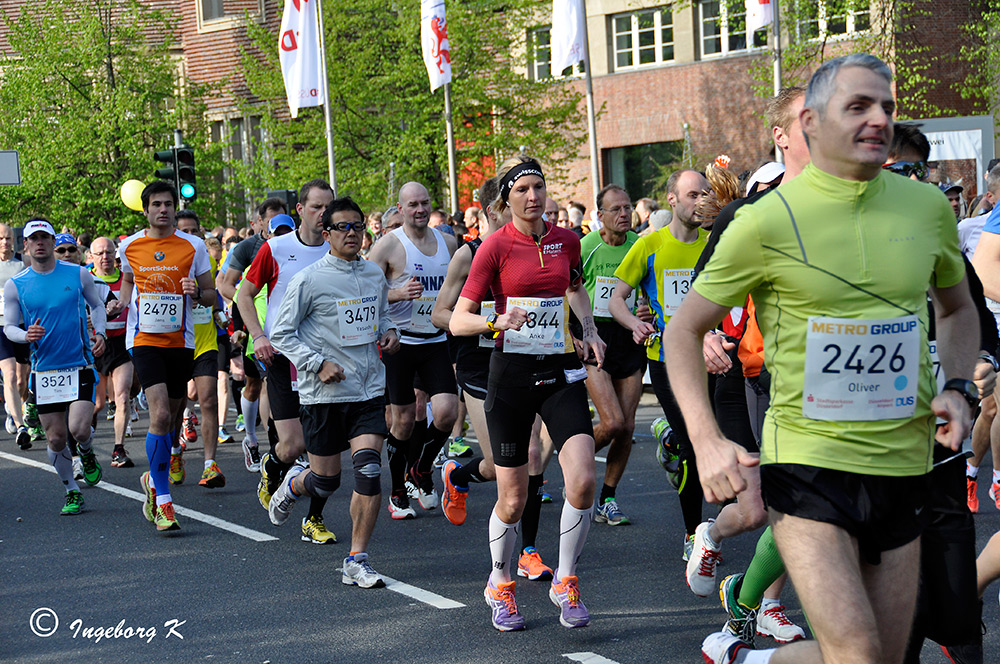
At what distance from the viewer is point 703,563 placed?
17.9 feet

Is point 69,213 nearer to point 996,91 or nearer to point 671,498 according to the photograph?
point 996,91

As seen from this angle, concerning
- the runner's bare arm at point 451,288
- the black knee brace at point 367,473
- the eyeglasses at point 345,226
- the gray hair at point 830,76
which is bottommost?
the black knee brace at point 367,473

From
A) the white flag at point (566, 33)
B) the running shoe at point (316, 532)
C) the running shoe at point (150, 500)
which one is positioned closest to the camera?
the running shoe at point (316, 532)

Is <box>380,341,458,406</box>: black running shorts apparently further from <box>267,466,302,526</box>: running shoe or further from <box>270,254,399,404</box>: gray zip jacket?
<box>270,254,399,404</box>: gray zip jacket

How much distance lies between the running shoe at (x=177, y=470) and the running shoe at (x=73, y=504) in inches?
45.2

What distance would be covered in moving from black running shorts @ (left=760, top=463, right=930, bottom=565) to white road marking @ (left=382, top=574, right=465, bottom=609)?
122 inches

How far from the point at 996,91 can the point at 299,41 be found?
539 inches

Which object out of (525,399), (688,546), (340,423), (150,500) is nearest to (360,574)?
(340,423)

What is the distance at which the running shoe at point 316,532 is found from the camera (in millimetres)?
7699

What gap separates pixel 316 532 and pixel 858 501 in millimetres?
4989

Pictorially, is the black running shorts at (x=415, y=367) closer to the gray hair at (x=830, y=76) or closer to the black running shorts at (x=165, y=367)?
the black running shorts at (x=165, y=367)

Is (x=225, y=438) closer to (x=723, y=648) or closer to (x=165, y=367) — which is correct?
(x=165, y=367)

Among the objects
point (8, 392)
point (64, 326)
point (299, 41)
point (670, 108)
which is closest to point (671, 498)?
point (64, 326)

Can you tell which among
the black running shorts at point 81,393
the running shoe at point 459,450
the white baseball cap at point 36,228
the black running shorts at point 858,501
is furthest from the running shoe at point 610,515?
the black running shorts at point 858,501
